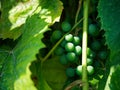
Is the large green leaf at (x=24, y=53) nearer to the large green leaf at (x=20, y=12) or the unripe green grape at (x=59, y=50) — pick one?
the large green leaf at (x=20, y=12)

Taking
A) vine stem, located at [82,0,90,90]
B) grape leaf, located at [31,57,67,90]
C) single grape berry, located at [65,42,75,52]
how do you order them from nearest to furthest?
vine stem, located at [82,0,90,90], single grape berry, located at [65,42,75,52], grape leaf, located at [31,57,67,90]

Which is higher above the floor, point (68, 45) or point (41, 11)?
point (41, 11)

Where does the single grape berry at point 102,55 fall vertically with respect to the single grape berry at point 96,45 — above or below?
below

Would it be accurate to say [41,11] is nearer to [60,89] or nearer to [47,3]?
[47,3]

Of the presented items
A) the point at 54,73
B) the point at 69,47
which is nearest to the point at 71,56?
the point at 69,47

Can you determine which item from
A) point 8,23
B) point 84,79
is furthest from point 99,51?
point 8,23

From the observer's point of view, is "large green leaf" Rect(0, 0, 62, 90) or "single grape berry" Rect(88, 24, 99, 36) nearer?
"large green leaf" Rect(0, 0, 62, 90)

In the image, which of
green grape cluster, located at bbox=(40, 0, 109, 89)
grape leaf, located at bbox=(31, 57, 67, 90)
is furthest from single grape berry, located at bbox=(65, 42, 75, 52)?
grape leaf, located at bbox=(31, 57, 67, 90)

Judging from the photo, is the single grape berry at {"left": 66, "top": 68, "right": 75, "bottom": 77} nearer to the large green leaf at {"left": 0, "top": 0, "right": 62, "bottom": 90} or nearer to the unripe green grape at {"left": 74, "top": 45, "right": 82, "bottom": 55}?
the unripe green grape at {"left": 74, "top": 45, "right": 82, "bottom": 55}

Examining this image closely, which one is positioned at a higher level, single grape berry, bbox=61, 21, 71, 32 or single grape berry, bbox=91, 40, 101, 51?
single grape berry, bbox=61, 21, 71, 32

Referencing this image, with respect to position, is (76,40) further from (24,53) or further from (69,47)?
(24,53)

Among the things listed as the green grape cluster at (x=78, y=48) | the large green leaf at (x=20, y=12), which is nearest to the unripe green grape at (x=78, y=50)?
the green grape cluster at (x=78, y=48)
